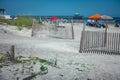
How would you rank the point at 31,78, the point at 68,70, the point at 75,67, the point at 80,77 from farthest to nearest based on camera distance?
1. the point at 75,67
2. the point at 68,70
3. the point at 80,77
4. the point at 31,78

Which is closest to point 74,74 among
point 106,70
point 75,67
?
point 75,67

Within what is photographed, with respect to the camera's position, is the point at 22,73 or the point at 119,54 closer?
the point at 22,73

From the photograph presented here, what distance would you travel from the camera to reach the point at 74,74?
7.30 m

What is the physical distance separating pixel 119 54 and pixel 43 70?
6.44 m

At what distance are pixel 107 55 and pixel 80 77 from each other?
5.39m

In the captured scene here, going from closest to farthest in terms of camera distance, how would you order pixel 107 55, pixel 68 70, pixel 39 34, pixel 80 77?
pixel 80 77 < pixel 68 70 < pixel 107 55 < pixel 39 34

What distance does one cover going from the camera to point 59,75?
7.08 meters

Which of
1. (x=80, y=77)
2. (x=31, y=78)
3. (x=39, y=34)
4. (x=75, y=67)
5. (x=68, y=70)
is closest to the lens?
(x=31, y=78)

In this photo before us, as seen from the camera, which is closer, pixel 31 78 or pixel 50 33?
pixel 31 78

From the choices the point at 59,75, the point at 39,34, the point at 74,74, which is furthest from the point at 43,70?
the point at 39,34

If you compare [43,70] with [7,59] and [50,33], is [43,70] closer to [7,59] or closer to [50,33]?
[7,59]

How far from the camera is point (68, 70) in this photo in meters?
7.79

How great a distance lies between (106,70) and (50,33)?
46.9 ft

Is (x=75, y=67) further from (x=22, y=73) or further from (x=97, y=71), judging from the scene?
(x=22, y=73)
